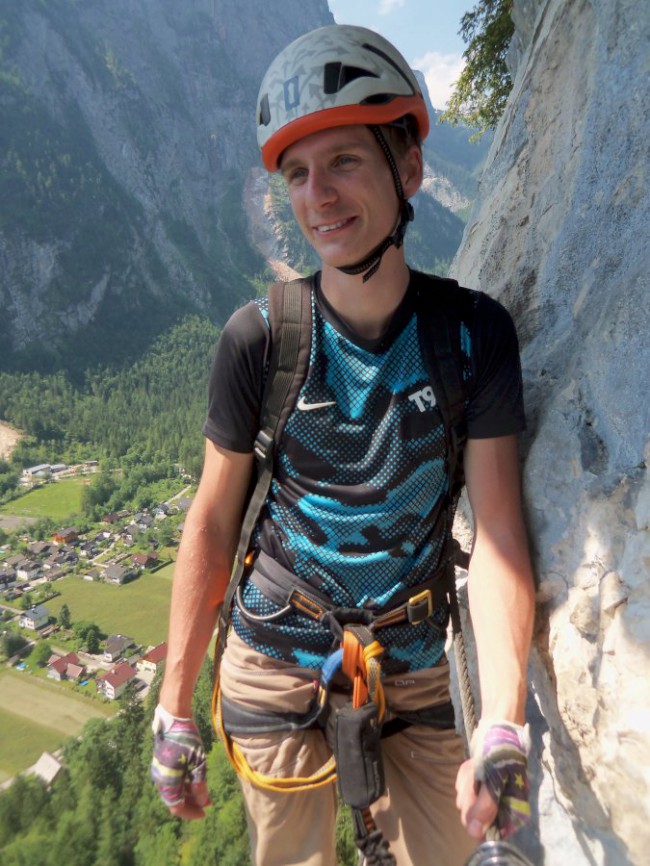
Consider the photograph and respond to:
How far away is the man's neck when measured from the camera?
2.19 meters

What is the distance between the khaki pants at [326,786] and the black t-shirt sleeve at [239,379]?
0.87m

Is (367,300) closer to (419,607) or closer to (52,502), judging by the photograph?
(419,607)

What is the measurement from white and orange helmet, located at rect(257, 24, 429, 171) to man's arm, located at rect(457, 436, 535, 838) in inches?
49.9

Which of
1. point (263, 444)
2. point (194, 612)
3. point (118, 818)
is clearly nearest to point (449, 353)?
point (263, 444)

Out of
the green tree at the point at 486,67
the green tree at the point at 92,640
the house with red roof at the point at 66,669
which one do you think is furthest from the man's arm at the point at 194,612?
the green tree at the point at 92,640

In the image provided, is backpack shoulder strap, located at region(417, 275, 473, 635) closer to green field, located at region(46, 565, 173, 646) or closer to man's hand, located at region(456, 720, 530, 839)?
man's hand, located at region(456, 720, 530, 839)

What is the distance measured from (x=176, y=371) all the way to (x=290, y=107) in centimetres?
10016

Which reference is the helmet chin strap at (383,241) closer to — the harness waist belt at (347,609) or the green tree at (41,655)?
the harness waist belt at (347,609)

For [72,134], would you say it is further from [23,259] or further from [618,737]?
[618,737]

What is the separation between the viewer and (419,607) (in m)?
2.13

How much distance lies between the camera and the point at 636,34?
237cm

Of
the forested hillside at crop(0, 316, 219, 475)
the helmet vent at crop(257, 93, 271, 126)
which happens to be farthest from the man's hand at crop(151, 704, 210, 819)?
the forested hillside at crop(0, 316, 219, 475)

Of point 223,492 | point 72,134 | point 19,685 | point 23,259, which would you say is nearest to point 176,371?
point 23,259

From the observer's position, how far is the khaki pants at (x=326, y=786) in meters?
2.22
